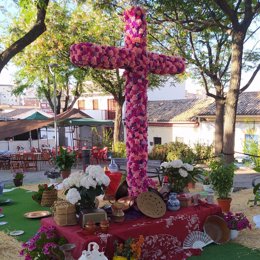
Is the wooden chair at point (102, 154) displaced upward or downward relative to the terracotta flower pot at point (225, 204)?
upward

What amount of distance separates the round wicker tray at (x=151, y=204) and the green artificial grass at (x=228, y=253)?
0.80 m

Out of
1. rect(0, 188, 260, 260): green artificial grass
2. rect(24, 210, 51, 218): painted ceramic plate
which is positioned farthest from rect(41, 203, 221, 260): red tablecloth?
rect(24, 210, 51, 218): painted ceramic plate

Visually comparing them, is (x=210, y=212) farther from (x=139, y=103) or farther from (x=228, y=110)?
(x=228, y=110)

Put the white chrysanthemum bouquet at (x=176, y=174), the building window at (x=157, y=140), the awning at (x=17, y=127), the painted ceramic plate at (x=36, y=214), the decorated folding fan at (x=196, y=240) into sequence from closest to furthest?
the decorated folding fan at (x=196, y=240) → the white chrysanthemum bouquet at (x=176, y=174) → the painted ceramic plate at (x=36, y=214) → the awning at (x=17, y=127) → the building window at (x=157, y=140)

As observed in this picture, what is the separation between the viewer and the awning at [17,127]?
15.3m

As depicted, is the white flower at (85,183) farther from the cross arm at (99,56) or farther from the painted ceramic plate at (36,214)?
the painted ceramic plate at (36,214)

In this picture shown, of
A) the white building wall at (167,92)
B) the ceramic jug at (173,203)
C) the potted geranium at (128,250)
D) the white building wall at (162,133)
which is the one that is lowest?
the potted geranium at (128,250)

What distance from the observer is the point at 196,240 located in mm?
5250

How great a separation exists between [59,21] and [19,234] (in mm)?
12749

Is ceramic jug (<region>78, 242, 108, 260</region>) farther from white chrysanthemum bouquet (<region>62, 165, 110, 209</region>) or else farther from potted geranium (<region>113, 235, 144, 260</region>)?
white chrysanthemum bouquet (<region>62, 165, 110, 209</region>)

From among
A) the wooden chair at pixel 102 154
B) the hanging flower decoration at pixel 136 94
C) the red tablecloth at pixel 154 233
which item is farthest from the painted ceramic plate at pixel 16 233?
the wooden chair at pixel 102 154

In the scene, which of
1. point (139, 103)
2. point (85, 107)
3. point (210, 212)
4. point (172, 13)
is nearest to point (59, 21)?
point (172, 13)

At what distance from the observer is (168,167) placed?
5980mm

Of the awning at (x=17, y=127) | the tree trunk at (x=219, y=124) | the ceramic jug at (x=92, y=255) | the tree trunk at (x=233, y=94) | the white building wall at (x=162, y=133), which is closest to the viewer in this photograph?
the ceramic jug at (x=92, y=255)
